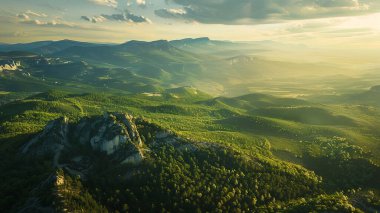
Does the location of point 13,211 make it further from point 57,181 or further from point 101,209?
point 101,209

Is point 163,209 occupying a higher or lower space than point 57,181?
lower

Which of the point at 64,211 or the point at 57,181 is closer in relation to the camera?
the point at 64,211

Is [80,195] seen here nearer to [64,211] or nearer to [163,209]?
[64,211]

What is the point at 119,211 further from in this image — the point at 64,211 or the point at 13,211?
the point at 13,211

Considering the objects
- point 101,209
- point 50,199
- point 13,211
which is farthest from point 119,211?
point 13,211

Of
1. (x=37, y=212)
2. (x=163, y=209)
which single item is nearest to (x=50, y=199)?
(x=37, y=212)

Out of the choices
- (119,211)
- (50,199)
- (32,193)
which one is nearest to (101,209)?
(119,211)

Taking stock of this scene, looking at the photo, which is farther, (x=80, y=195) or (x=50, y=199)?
A: (x=80, y=195)
